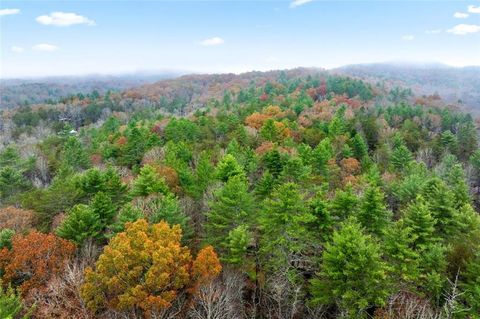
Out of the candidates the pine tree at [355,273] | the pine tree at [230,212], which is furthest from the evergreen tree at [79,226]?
the pine tree at [355,273]

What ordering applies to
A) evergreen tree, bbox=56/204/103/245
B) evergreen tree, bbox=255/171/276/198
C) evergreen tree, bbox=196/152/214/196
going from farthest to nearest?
evergreen tree, bbox=196/152/214/196 < evergreen tree, bbox=255/171/276/198 < evergreen tree, bbox=56/204/103/245

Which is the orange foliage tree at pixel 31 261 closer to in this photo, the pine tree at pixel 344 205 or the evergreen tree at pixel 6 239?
the evergreen tree at pixel 6 239

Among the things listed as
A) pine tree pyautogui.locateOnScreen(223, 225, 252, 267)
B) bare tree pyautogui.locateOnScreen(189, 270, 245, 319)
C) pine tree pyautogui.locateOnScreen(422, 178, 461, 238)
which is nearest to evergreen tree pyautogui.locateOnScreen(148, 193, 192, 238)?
pine tree pyautogui.locateOnScreen(223, 225, 252, 267)

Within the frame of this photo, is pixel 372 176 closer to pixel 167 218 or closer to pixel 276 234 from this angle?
pixel 276 234

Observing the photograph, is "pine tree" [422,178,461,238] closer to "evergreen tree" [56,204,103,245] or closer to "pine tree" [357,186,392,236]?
"pine tree" [357,186,392,236]

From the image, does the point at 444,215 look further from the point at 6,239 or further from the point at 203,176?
the point at 6,239

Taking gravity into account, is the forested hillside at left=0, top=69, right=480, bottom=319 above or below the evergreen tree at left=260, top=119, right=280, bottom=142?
below

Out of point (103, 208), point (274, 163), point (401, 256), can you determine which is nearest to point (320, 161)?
point (274, 163)

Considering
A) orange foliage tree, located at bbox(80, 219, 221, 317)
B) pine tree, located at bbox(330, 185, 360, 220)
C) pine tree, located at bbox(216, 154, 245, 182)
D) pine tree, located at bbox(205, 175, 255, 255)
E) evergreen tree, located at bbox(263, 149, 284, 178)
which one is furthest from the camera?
evergreen tree, located at bbox(263, 149, 284, 178)
